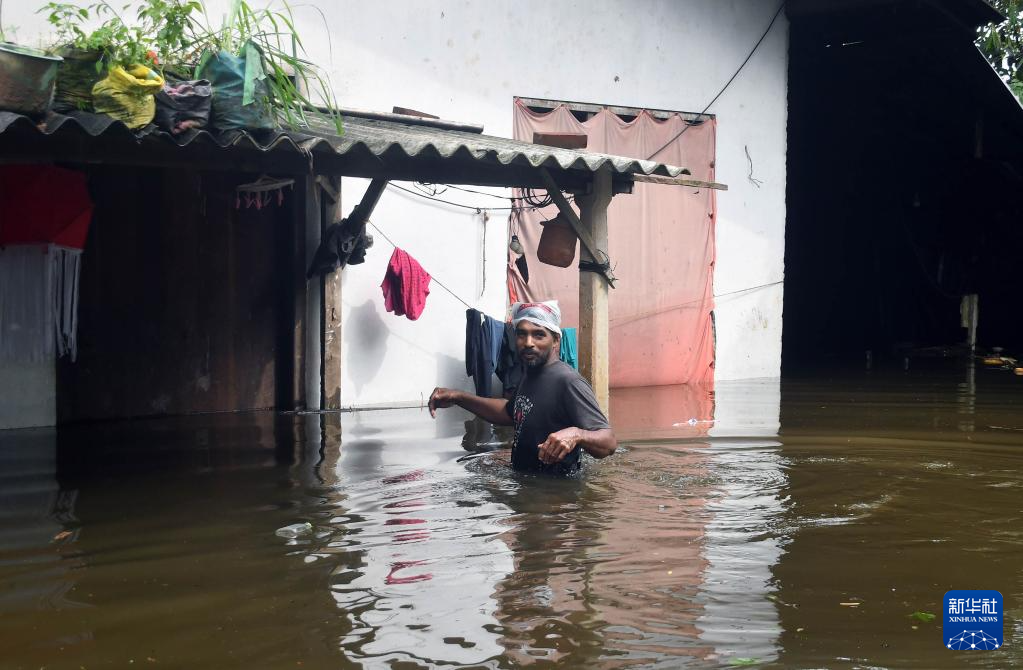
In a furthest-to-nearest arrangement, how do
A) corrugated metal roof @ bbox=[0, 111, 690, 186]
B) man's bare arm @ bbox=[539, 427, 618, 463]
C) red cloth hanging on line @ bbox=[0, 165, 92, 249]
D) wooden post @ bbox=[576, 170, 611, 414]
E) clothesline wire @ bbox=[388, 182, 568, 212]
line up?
clothesline wire @ bbox=[388, 182, 568, 212] < red cloth hanging on line @ bbox=[0, 165, 92, 249] < wooden post @ bbox=[576, 170, 611, 414] < corrugated metal roof @ bbox=[0, 111, 690, 186] < man's bare arm @ bbox=[539, 427, 618, 463]

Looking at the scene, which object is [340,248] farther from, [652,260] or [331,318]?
[652,260]

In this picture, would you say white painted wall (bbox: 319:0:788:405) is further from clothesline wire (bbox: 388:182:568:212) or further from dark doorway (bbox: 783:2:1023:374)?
dark doorway (bbox: 783:2:1023:374)

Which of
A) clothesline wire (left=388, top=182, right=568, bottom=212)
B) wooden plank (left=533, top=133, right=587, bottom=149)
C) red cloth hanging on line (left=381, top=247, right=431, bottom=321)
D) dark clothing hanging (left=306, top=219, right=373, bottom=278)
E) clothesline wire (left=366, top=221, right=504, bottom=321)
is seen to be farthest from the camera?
clothesline wire (left=388, top=182, right=568, bottom=212)

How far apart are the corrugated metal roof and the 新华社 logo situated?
3969 millimetres

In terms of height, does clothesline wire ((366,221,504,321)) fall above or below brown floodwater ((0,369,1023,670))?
above

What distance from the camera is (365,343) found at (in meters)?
11.1

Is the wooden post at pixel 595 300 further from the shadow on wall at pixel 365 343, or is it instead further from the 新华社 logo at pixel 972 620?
the 新华社 logo at pixel 972 620

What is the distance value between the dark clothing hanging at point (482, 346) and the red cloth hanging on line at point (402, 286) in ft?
2.06

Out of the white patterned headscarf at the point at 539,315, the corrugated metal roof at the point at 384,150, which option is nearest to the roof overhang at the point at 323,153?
the corrugated metal roof at the point at 384,150

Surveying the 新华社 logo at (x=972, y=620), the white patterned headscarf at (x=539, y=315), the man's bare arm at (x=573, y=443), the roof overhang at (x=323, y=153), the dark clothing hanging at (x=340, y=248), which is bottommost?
the 新华社 logo at (x=972, y=620)

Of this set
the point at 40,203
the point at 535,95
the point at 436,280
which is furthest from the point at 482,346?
the point at 40,203

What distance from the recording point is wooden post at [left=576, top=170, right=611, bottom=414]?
787cm

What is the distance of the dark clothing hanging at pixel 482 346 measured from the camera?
11.0 meters

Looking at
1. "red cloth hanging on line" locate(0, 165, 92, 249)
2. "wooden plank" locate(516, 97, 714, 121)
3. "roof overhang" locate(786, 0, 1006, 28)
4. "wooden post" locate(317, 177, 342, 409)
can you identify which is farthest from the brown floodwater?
"roof overhang" locate(786, 0, 1006, 28)
